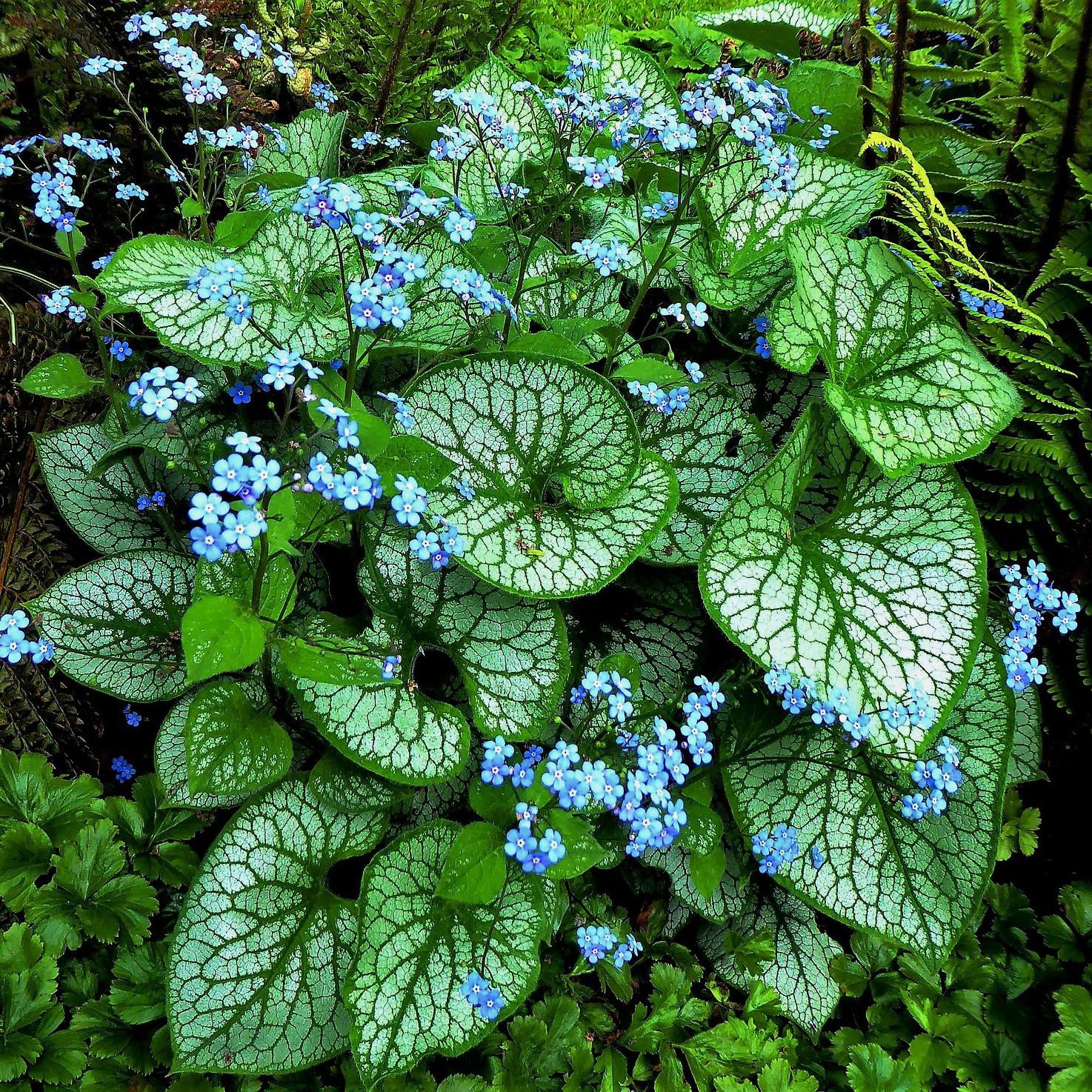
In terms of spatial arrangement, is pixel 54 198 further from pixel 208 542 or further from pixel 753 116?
pixel 753 116

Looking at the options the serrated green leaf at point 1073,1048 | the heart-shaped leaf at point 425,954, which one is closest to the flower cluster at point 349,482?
the heart-shaped leaf at point 425,954

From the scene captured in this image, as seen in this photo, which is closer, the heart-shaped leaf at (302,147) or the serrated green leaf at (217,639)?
the serrated green leaf at (217,639)

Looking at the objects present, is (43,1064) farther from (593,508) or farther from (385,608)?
(593,508)

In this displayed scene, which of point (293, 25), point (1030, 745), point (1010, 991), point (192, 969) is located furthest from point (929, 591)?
point (293, 25)

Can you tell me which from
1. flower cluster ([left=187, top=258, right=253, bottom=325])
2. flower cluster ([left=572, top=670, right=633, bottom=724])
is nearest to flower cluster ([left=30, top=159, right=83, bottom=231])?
flower cluster ([left=187, top=258, right=253, bottom=325])

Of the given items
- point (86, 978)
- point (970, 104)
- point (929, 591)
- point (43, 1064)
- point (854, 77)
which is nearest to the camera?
point (43, 1064)

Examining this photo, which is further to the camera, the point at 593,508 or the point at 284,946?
the point at 593,508

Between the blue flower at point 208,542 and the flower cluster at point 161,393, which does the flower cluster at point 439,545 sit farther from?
the flower cluster at point 161,393
